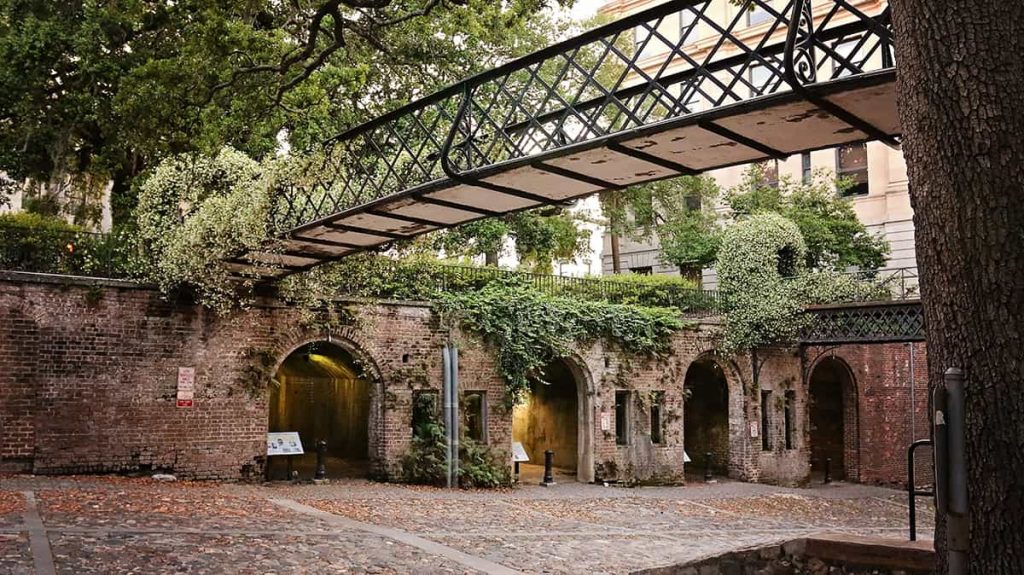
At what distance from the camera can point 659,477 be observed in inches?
900

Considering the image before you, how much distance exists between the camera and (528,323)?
2062cm

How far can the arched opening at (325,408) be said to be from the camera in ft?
68.1

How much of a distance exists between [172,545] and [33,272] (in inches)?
313

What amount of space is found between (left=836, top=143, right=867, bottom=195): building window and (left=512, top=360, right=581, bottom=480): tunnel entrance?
1370 cm

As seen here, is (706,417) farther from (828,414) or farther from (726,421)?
(828,414)

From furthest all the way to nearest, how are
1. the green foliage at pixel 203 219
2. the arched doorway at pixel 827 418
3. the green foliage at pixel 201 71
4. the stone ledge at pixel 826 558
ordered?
1. the arched doorway at pixel 827 418
2. the green foliage at pixel 201 71
3. the green foliage at pixel 203 219
4. the stone ledge at pixel 826 558

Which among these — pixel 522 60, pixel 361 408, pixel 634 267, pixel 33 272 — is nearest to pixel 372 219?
pixel 522 60

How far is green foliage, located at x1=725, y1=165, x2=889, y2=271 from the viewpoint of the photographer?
28.2 metres

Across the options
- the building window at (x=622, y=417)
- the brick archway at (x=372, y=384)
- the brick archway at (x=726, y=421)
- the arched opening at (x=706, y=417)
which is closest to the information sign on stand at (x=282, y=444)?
the brick archway at (x=372, y=384)

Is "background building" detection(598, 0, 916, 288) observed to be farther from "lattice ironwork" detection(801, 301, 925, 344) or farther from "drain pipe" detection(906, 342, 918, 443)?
"lattice ironwork" detection(801, 301, 925, 344)

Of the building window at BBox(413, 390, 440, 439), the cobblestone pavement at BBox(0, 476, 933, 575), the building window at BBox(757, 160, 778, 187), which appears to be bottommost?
the cobblestone pavement at BBox(0, 476, 933, 575)

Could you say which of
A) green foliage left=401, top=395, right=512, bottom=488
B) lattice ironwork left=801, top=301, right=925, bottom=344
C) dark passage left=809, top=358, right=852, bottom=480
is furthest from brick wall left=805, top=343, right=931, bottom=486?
green foliage left=401, top=395, right=512, bottom=488

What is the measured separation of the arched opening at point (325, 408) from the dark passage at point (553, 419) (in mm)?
4551

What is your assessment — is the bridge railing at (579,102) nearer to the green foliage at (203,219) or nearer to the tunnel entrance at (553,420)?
the green foliage at (203,219)
